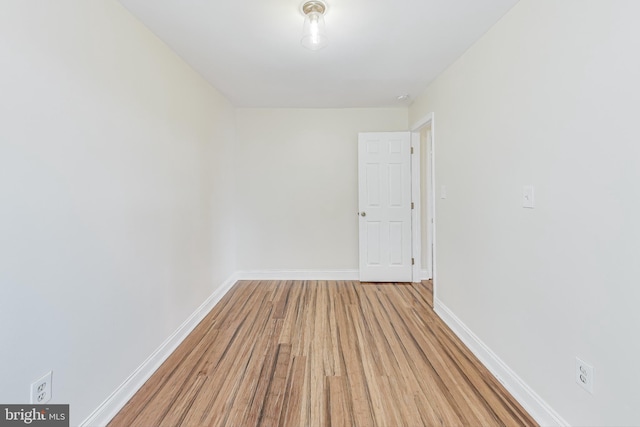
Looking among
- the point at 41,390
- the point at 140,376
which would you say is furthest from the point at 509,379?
the point at 41,390

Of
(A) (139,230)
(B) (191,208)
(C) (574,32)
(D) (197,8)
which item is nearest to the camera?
(C) (574,32)

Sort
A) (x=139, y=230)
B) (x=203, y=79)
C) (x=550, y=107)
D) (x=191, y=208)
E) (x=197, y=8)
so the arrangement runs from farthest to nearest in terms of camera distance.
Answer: (x=203, y=79) < (x=191, y=208) < (x=139, y=230) < (x=197, y=8) < (x=550, y=107)

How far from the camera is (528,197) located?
1515mm

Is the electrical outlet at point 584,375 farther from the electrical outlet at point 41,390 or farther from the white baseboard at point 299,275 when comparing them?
the white baseboard at point 299,275

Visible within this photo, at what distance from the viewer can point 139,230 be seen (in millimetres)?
1732

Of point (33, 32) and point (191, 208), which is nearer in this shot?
point (33, 32)

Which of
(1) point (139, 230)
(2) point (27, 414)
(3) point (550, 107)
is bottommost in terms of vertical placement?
(2) point (27, 414)

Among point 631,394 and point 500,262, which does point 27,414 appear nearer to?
point 631,394

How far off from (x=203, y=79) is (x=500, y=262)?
3084mm

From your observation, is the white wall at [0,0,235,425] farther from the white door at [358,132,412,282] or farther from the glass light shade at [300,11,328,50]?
the white door at [358,132,412,282]

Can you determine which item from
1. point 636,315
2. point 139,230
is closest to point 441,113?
point 636,315

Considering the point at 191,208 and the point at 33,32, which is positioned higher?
the point at 33,32

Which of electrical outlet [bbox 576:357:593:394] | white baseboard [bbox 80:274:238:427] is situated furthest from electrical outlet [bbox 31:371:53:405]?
electrical outlet [bbox 576:357:593:394]

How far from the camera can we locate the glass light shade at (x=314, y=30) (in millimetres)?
1614
